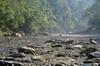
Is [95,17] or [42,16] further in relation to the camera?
[42,16]

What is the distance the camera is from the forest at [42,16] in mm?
50969

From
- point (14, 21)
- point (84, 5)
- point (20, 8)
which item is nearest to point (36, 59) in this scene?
point (14, 21)

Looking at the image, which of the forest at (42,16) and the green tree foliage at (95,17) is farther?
the green tree foliage at (95,17)

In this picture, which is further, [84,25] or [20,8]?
[84,25]

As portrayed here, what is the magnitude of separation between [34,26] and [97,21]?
21.9 m

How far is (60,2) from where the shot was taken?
459ft

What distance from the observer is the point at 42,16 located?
288ft

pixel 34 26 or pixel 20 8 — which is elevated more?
pixel 20 8

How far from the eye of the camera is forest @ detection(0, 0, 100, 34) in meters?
51.0

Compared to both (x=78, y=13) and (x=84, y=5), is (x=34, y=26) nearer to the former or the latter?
(x=78, y=13)

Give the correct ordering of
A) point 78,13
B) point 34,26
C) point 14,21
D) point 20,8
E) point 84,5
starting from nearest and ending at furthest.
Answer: point 14,21 < point 20,8 < point 34,26 < point 78,13 < point 84,5

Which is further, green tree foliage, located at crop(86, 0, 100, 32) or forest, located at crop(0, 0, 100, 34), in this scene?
green tree foliage, located at crop(86, 0, 100, 32)

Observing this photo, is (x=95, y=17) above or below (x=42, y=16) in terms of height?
below

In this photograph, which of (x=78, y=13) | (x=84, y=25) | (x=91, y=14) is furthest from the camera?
(x=78, y=13)
